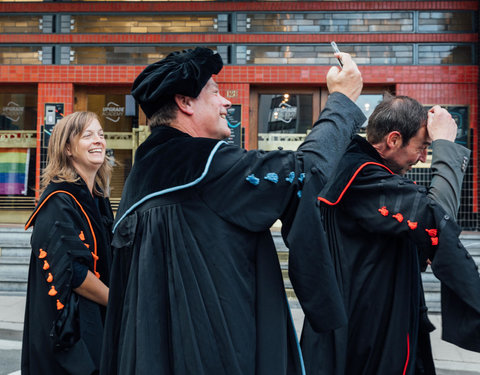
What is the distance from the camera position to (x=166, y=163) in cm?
171

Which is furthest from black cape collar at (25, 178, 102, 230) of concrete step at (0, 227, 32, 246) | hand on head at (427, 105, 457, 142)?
concrete step at (0, 227, 32, 246)

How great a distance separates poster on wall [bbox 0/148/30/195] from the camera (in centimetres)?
1069

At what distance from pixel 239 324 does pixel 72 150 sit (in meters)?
1.96

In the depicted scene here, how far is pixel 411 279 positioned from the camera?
2383 mm

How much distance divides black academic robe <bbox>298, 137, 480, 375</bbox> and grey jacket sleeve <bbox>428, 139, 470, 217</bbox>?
4.0 inches

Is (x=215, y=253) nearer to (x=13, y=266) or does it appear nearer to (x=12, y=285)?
(x=12, y=285)

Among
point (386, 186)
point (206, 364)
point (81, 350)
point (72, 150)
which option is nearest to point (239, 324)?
point (206, 364)

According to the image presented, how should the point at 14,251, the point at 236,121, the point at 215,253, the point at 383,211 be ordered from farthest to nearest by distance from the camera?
1. the point at 236,121
2. the point at 14,251
3. the point at 383,211
4. the point at 215,253

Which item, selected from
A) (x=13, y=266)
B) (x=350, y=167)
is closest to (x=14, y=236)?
(x=13, y=266)

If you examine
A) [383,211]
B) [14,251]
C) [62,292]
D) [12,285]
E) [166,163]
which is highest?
[166,163]

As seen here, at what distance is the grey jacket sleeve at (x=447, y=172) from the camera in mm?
2338

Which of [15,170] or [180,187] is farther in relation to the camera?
[15,170]

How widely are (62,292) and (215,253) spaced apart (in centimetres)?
136

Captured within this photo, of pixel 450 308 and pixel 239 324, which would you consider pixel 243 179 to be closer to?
pixel 239 324
